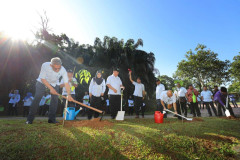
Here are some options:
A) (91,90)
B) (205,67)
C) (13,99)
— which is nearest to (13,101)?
(13,99)

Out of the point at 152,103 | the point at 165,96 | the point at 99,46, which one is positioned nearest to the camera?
the point at 165,96

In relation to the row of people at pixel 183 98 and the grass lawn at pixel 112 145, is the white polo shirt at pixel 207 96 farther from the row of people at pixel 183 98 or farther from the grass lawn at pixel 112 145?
the grass lawn at pixel 112 145

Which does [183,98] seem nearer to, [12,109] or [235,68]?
[12,109]

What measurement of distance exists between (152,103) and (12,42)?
1662 centimetres

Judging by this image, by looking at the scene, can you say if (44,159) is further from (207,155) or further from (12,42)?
(12,42)

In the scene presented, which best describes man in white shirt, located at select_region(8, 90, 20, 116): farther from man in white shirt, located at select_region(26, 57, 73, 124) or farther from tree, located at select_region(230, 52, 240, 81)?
tree, located at select_region(230, 52, 240, 81)

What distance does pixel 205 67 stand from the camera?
29000 mm

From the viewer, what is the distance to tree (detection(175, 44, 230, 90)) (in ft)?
94.4

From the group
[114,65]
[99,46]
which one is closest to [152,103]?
[114,65]

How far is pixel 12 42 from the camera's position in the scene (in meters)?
11.2

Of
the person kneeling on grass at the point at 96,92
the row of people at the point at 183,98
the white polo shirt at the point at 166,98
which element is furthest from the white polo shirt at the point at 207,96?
the person kneeling on grass at the point at 96,92

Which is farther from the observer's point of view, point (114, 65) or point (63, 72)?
point (114, 65)

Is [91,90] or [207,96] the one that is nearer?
[91,90]

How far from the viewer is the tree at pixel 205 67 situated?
2878 cm
